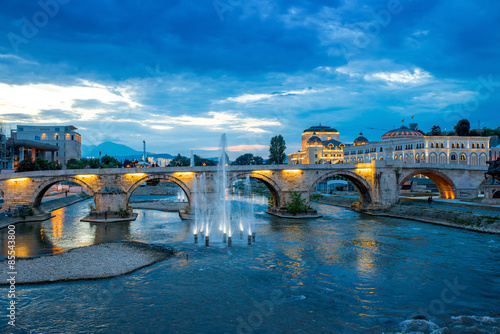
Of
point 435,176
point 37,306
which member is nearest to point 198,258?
point 37,306

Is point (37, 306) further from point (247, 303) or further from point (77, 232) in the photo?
point (77, 232)

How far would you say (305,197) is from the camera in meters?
38.1

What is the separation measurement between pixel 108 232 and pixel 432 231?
25.4 meters

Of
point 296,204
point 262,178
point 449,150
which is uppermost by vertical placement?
point 449,150

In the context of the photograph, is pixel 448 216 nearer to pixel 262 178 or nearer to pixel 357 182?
pixel 357 182

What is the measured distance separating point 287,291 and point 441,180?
36.5 metres

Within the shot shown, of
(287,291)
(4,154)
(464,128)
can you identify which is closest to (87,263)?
(287,291)

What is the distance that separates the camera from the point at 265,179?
37.7m

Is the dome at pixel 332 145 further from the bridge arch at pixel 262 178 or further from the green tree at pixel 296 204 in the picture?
the green tree at pixel 296 204

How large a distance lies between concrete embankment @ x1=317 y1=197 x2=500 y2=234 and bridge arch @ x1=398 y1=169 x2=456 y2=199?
13.2 ft

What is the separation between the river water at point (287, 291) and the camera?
11.8 m

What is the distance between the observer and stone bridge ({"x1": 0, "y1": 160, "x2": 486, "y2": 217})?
3525 cm

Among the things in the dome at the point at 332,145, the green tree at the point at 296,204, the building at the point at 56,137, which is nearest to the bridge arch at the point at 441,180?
the green tree at the point at 296,204

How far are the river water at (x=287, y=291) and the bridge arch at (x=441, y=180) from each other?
16516 millimetres
